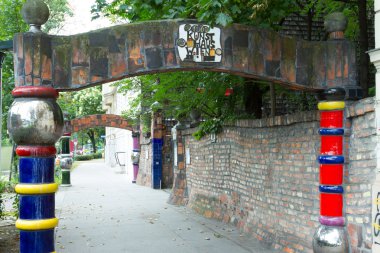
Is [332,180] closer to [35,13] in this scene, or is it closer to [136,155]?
[35,13]

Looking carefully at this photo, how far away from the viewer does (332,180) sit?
19.7ft

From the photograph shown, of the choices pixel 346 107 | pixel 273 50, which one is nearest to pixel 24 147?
pixel 273 50

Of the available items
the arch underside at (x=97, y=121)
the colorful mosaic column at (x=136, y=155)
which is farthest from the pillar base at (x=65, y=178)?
the colorful mosaic column at (x=136, y=155)

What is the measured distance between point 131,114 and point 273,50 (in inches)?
721

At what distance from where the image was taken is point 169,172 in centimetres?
2111

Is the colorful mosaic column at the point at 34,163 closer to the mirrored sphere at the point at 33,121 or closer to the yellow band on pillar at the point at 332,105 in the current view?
the mirrored sphere at the point at 33,121

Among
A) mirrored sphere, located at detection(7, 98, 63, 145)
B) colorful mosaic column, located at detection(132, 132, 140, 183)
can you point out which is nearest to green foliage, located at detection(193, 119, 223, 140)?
mirrored sphere, located at detection(7, 98, 63, 145)

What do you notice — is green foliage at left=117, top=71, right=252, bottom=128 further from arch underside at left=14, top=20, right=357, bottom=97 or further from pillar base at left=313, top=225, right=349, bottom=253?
pillar base at left=313, top=225, right=349, bottom=253

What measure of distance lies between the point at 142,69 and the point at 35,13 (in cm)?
131

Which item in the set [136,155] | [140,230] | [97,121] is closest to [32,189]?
[140,230]

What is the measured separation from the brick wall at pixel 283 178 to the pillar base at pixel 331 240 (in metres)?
0.10

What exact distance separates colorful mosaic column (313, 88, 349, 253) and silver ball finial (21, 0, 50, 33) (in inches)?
134

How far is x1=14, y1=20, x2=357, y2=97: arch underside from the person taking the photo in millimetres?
5539

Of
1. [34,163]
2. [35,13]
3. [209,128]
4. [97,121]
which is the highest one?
[35,13]
